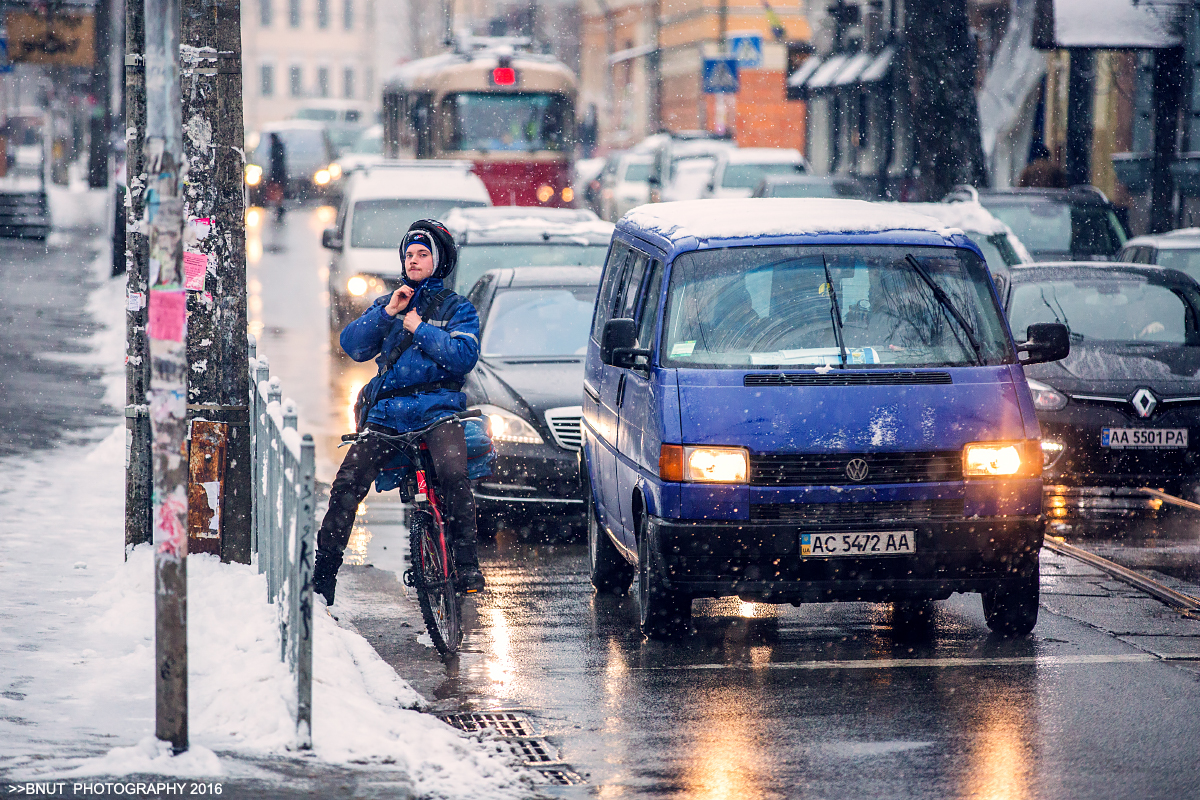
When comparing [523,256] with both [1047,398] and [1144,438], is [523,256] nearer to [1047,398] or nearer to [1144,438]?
[1047,398]

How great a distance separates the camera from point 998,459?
7.52 m

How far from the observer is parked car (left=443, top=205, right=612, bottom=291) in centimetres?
1474

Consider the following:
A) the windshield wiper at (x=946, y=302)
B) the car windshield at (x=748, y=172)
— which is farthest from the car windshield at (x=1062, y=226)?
the car windshield at (x=748, y=172)

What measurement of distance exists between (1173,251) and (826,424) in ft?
29.9

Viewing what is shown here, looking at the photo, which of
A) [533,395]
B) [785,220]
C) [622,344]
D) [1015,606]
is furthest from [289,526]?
[533,395]

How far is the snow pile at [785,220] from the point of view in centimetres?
798

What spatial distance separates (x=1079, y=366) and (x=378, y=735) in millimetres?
6856

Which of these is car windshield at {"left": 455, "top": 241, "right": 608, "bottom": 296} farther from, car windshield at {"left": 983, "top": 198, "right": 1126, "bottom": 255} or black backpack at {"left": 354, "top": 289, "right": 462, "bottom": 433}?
black backpack at {"left": 354, "top": 289, "right": 462, "bottom": 433}

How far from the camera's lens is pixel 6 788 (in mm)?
5363

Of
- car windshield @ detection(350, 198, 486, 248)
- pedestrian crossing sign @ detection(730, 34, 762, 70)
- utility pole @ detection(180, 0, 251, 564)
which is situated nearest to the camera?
utility pole @ detection(180, 0, 251, 564)

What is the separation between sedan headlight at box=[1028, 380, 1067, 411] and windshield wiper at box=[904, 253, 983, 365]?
362cm

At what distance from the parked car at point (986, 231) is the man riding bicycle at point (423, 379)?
9331 millimetres

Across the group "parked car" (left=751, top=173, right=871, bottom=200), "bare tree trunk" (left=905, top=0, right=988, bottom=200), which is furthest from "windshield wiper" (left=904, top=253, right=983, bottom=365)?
"parked car" (left=751, top=173, right=871, bottom=200)

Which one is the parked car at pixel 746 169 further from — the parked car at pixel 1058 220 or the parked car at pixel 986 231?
the parked car at pixel 986 231
